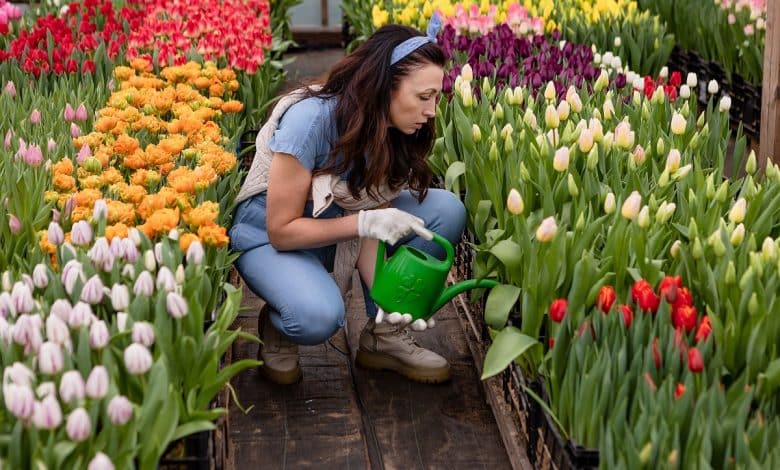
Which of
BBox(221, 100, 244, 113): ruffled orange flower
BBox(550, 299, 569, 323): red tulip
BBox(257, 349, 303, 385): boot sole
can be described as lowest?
BBox(257, 349, 303, 385): boot sole

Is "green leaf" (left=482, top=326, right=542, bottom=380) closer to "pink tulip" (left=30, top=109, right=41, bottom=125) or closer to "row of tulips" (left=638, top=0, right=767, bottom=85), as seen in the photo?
"pink tulip" (left=30, top=109, right=41, bottom=125)

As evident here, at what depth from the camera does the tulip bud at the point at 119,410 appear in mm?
1927

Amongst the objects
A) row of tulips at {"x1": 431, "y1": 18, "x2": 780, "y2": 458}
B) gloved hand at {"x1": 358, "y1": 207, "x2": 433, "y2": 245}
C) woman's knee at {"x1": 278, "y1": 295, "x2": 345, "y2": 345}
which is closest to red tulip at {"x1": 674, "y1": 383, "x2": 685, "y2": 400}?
row of tulips at {"x1": 431, "y1": 18, "x2": 780, "y2": 458}

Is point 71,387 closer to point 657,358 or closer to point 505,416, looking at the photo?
point 657,358

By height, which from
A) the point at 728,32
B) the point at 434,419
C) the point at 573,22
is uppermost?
the point at 573,22

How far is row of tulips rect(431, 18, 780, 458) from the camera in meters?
2.09

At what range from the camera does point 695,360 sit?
7.07 ft

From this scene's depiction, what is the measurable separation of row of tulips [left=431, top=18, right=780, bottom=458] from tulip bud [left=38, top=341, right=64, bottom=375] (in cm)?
95

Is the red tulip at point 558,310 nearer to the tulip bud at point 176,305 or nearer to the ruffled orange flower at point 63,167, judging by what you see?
the tulip bud at point 176,305

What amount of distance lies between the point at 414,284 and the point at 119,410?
46.1 inches

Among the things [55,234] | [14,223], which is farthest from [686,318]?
[14,223]

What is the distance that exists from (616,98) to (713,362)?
6.17 ft

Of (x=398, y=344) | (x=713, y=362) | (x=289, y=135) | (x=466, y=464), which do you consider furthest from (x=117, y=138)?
(x=713, y=362)

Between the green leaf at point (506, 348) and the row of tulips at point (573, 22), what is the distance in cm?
287
